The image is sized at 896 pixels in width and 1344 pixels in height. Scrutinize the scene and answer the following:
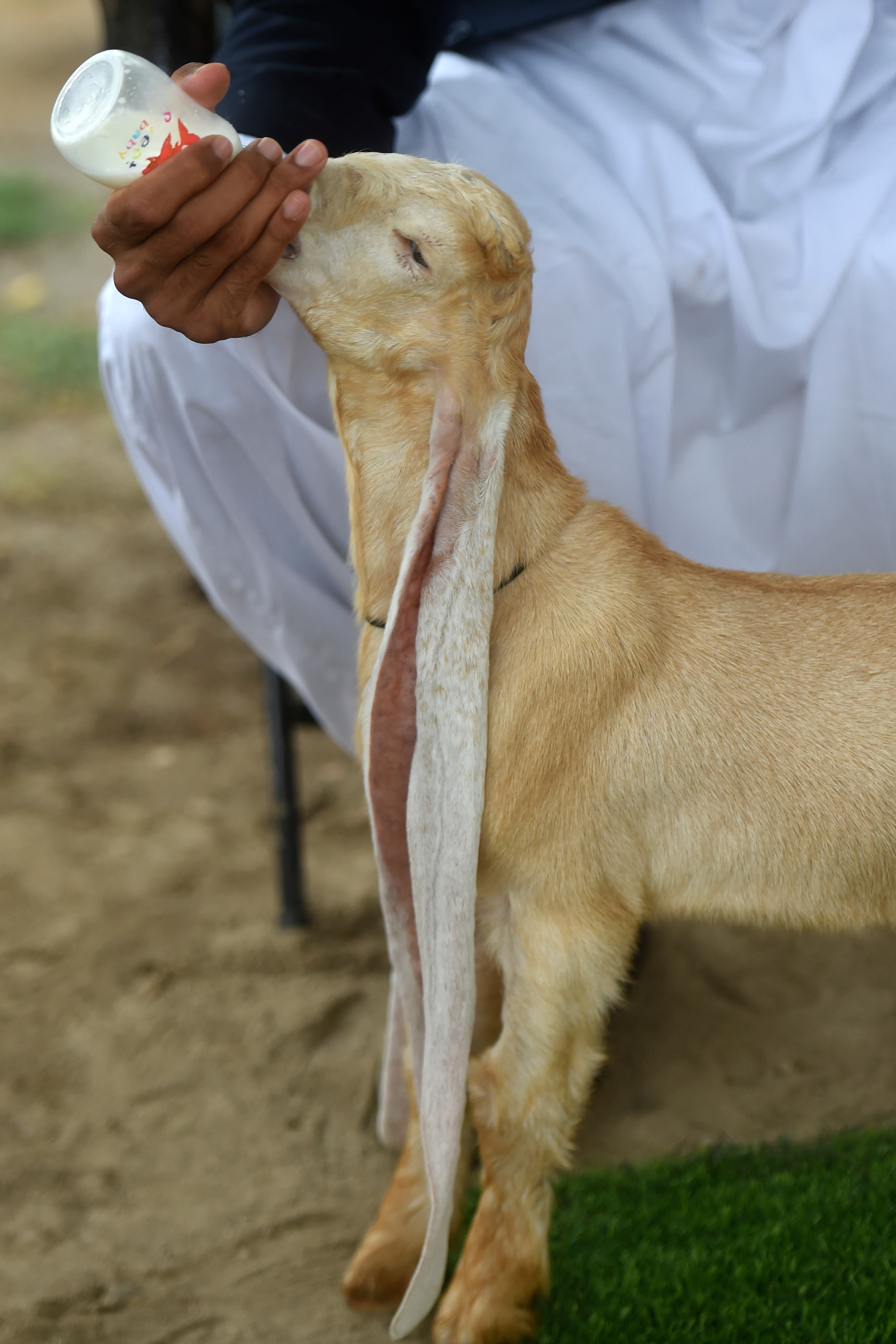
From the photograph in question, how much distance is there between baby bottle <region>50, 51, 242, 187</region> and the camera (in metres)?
1.26

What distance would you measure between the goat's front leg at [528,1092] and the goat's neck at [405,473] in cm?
43

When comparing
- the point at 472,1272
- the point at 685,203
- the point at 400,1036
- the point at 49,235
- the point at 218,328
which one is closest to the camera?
the point at 218,328

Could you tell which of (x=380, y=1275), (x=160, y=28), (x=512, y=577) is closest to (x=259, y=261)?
(x=512, y=577)

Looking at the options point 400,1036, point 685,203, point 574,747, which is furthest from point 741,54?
point 400,1036

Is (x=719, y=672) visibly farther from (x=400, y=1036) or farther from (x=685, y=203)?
(x=685, y=203)

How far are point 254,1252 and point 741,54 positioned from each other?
80.0 inches

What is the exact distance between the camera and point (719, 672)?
1489 mm

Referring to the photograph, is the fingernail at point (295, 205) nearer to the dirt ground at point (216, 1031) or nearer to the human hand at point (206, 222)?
the human hand at point (206, 222)

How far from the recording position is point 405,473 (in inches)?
58.7

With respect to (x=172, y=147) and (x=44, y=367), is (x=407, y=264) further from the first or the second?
(x=44, y=367)

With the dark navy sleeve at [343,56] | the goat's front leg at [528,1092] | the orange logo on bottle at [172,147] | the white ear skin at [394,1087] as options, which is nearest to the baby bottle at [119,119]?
the orange logo on bottle at [172,147]

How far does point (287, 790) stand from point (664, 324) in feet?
3.72

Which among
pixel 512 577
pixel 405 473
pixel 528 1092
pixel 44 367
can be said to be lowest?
pixel 44 367

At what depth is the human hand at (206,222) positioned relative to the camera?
4.26ft
